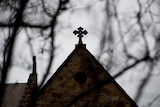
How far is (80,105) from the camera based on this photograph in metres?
12.7

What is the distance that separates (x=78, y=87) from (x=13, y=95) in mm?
8597

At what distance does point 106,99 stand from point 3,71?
7436mm

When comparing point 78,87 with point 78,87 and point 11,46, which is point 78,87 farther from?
point 11,46

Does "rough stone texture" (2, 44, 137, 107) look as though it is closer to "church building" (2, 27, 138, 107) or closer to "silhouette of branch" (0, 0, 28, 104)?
"church building" (2, 27, 138, 107)

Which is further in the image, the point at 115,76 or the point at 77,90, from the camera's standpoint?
the point at 77,90

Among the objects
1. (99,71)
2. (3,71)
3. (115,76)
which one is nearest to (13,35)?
(3,71)

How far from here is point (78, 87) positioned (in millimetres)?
13281

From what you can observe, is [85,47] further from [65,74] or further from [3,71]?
[3,71]

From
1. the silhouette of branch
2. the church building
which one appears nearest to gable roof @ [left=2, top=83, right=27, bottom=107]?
the church building

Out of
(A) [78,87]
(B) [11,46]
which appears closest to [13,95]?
(A) [78,87]

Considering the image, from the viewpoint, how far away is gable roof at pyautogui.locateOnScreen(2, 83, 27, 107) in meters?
18.6

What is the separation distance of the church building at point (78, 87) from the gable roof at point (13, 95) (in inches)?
227

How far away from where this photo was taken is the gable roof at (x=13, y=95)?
18.6 metres

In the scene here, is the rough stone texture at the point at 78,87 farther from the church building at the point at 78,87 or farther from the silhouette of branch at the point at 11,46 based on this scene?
the silhouette of branch at the point at 11,46
